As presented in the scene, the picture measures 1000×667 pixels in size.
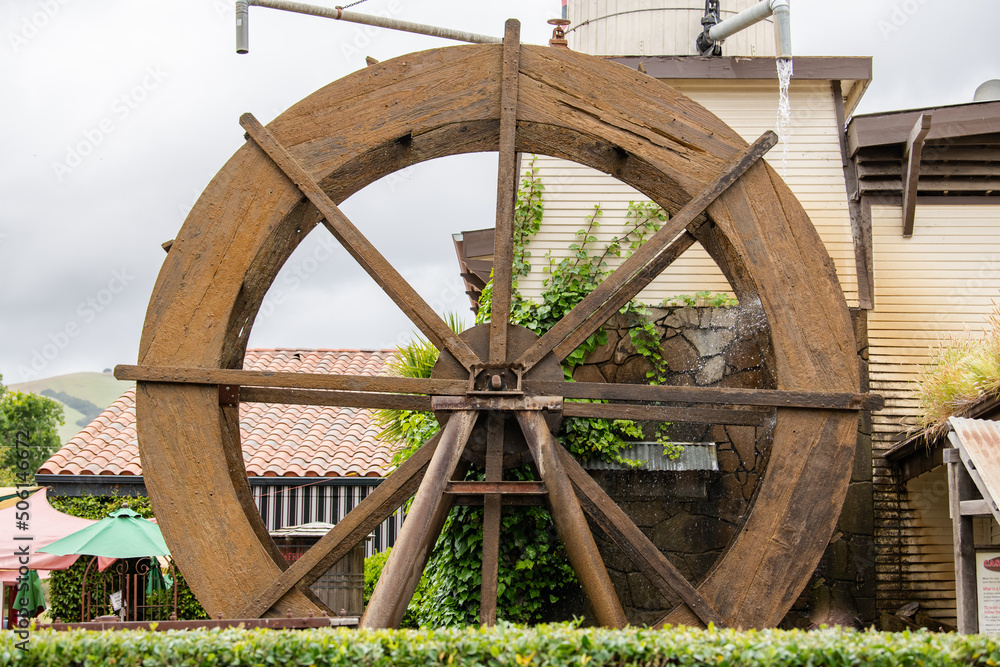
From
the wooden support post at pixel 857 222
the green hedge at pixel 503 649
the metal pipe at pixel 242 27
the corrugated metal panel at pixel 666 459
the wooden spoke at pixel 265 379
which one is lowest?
the green hedge at pixel 503 649

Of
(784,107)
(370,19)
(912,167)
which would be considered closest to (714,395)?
(912,167)

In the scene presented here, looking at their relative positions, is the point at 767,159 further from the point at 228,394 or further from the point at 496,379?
the point at 228,394

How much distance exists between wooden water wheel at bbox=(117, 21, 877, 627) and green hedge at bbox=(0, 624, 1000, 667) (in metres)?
0.85

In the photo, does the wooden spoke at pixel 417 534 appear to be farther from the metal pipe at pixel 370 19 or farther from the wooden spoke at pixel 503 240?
the metal pipe at pixel 370 19

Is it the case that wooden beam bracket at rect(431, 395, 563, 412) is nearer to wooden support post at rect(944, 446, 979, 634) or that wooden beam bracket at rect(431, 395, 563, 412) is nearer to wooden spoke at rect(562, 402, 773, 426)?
wooden spoke at rect(562, 402, 773, 426)

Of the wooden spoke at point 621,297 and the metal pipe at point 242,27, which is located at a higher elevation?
the metal pipe at point 242,27

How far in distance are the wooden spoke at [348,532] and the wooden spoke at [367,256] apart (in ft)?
1.75

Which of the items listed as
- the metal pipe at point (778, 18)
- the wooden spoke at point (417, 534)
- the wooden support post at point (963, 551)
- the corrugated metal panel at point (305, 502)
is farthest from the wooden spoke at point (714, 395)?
the corrugated metal panel at point (305, 502)

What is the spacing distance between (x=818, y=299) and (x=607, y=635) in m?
2.28

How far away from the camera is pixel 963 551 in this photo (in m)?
4.49

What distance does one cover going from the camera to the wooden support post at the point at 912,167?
582cm

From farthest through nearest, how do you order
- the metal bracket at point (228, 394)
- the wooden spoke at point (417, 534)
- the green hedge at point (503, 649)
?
the metal bracket at point (228, 394) < the wooden spoke at point (417, 534) < the green hedge at point (503, 649)

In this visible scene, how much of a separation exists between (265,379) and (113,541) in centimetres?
384

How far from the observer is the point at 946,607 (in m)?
5.73
